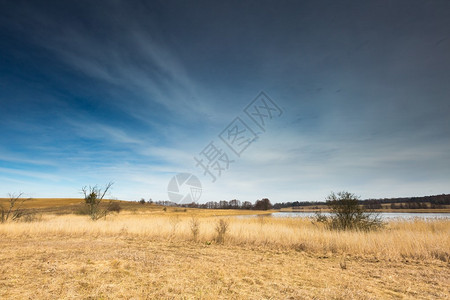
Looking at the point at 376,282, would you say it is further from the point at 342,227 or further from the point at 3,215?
the point at 3,215

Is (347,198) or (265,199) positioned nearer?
(347,198)

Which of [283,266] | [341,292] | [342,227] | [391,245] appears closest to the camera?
[341,292]

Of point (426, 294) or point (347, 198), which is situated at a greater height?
point (347, 198)

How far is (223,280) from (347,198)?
1146cm

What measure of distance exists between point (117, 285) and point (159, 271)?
4.16ft

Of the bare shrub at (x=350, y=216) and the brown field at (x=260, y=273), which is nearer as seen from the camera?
the brown field at (x=260, y=273)

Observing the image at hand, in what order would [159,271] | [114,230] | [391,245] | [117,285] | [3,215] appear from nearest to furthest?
[117,285] → [159,271] → [391,245] → [114,230] → [3,215]

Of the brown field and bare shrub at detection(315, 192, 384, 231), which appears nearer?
the brown field

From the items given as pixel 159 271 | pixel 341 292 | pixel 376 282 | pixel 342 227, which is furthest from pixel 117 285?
pixel 342 227

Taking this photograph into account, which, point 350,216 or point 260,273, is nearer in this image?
point 260,273

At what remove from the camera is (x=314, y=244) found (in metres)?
9.23

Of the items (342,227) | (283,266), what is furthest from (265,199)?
(283,266)

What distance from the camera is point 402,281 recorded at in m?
4.98

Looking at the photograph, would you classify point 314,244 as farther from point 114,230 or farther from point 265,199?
point 265,199
